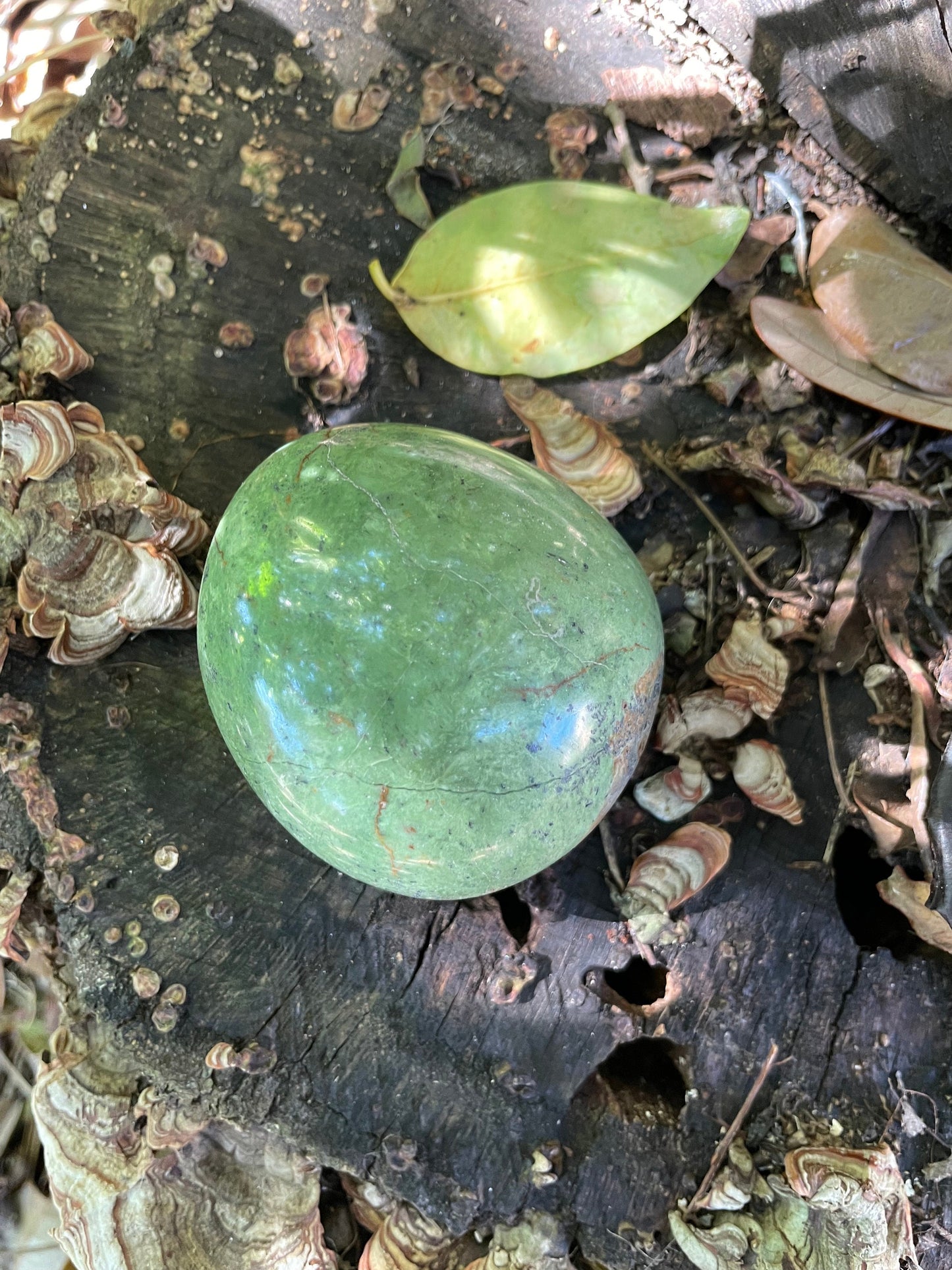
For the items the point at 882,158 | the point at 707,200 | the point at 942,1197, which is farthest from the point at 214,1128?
the point at 882,158

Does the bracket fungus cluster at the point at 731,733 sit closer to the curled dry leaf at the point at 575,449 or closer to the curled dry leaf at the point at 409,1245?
the curled dry leaf at the point at 575,449

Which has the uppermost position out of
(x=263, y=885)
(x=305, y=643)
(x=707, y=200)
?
(x=707, y=200)

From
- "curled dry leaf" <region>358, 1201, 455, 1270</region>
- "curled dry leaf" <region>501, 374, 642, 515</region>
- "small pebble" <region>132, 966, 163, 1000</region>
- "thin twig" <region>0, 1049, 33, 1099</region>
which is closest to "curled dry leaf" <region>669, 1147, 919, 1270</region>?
"curled dry leaf" <region>358, 1201, 455, 1270</region>

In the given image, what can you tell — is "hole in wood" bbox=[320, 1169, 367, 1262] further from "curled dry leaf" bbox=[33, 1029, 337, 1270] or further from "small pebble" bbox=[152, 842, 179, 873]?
"small pebble" bbox=[152, 842, 179, 873]

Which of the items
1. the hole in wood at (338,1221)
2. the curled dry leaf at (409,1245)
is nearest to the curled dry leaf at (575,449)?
the curled dry leaf at (409,1245)

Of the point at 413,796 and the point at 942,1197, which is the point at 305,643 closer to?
the point at 413,796

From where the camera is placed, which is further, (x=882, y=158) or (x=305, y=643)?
(x=882, y=158)
